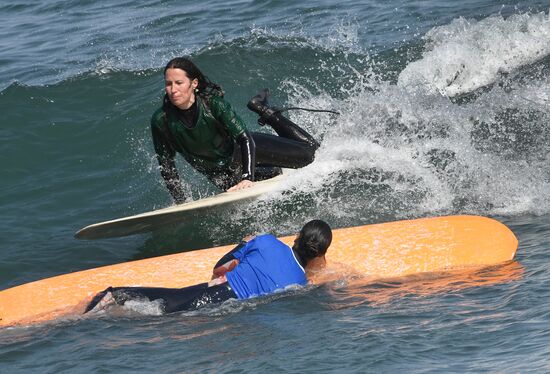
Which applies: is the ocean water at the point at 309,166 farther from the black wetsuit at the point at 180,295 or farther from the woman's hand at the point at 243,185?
the woman's hand at the point at 243,185

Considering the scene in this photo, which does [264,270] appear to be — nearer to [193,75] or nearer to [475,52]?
[193,75]

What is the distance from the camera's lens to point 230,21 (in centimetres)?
1523

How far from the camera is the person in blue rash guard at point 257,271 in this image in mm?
6098

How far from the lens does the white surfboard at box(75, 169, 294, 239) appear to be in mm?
7602

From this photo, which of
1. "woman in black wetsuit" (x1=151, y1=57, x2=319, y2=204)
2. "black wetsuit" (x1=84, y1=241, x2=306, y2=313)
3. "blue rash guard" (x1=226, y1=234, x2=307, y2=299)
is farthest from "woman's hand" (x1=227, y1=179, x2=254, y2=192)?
"blue rash guard" (x1=226, y1=234, x2=307, y2=299)

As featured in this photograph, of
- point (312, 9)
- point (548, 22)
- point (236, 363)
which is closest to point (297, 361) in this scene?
point (236, 363)

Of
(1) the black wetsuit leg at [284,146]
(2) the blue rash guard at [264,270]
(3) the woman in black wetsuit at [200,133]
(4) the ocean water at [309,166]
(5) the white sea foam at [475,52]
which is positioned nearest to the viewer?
(4) the ocean water at [309,166]

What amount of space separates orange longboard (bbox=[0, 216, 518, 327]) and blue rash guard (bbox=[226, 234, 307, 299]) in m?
0.64

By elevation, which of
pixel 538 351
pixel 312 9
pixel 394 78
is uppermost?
pixel 312 9

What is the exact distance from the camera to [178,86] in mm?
7246

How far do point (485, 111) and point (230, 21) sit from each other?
588 centimetres

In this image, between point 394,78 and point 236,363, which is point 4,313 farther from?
point 394,78

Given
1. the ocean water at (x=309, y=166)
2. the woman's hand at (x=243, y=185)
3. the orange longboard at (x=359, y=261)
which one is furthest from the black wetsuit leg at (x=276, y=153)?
the orange longboard at (x=359, y=261)

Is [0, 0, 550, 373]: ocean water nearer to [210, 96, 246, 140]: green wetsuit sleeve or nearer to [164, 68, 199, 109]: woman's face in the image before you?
[210, 96, 246, 140]: green wetsuit sleeve
